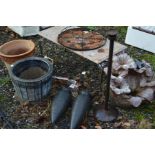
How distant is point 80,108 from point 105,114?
A: 36 centimetres

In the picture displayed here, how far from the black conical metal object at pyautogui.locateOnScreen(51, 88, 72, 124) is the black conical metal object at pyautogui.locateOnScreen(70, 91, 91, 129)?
0.48 ft

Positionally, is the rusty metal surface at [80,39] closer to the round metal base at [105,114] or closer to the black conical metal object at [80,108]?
the black conical metal object at [80,108]

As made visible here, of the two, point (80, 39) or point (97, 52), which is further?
point (80, 39)

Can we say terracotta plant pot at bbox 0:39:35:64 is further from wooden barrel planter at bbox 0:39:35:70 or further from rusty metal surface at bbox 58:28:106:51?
rusty metal surface at bbox 58:28:106:51

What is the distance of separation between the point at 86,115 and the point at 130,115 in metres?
0.63

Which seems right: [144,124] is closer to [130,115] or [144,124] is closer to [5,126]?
[130,115]

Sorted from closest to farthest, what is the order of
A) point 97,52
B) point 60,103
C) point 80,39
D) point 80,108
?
point 80,108 < point 60,103 < point 97,52 < point 80,39

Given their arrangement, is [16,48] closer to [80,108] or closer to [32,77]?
[32,77]

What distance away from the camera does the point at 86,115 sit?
4.62 metres

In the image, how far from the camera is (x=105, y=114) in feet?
15.0

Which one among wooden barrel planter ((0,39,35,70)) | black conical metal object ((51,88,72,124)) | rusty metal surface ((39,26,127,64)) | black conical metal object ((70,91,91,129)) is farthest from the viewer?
wooden barrel planter ((0,39,35,70))

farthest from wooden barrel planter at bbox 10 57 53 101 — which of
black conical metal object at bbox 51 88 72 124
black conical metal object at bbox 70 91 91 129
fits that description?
black conical metal object at bbox 70 91 91 129

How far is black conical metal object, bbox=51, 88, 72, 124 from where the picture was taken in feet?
14.9

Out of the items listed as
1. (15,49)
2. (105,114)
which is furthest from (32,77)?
(105,114)
